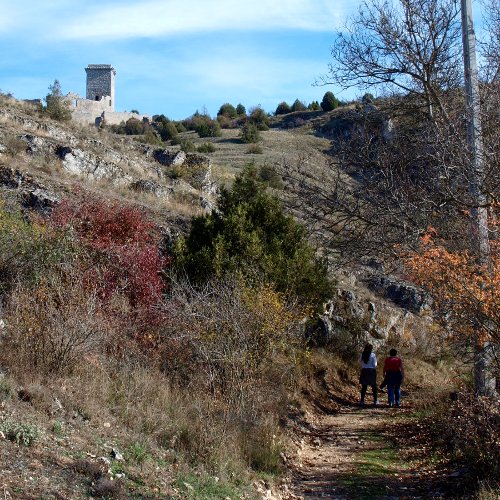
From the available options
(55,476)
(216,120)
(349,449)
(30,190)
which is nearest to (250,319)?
(349,449)

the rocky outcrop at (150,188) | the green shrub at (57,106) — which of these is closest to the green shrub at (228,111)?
the green shrub at (57,106)

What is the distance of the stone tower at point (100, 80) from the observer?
272ft

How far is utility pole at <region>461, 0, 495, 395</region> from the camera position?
29.9 ft

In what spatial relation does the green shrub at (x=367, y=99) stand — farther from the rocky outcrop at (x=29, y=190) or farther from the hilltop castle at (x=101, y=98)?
the hilltop castle at (x=101, y=98)

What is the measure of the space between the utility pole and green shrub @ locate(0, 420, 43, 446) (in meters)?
5.40

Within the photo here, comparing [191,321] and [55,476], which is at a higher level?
[191,321]

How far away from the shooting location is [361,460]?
971cm

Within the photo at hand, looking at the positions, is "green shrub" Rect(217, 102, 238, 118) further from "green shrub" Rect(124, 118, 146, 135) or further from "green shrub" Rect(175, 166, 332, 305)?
"green shrub" Rect(175, 166, 332, 305)

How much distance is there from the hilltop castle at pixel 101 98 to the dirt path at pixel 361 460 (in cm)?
5667

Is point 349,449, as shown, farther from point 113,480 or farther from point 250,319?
point 113,480

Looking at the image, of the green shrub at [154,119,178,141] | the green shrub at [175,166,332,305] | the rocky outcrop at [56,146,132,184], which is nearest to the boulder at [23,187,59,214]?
the rocky outcrop at [56,146,132,184]

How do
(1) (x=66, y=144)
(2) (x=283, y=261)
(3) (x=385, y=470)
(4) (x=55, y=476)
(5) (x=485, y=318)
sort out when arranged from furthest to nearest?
(1) (x=66, y=144)
(2) (x=283, y=261)
(3) (x=385, y=470)
(5) (x=485, y=318)
(4) (x=55, y=476)

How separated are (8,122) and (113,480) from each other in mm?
21824

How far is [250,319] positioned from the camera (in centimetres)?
1008
